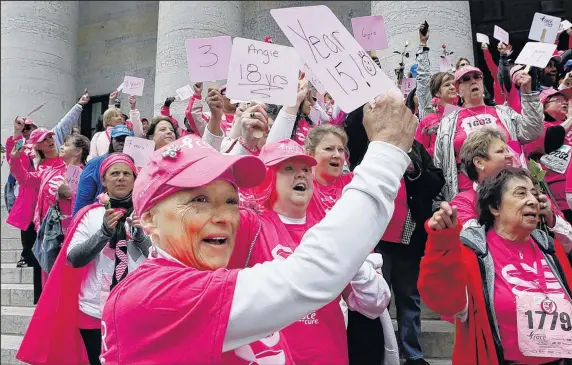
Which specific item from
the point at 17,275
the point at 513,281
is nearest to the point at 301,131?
the point at 513,281

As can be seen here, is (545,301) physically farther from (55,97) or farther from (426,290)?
(55,97)

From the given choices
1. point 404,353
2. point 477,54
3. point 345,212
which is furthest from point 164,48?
point 345,212

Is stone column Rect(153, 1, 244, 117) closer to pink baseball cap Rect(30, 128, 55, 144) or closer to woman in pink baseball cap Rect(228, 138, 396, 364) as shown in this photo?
pink baseball cap Rect(30, 128, 55, 144)

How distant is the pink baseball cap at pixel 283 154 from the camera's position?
280cm

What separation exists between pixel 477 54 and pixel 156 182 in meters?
12.0

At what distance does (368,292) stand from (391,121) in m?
1.30

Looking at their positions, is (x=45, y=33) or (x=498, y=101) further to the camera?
(x=45, y=33)

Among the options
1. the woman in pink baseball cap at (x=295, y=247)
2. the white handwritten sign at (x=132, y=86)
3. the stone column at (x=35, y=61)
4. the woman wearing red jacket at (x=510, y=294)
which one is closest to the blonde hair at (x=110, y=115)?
the white handwritten sign at (x=132, y=86)

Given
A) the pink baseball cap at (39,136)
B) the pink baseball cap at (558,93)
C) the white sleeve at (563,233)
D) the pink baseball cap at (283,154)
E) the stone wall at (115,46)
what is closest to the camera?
the pink baseball cap at (283,154)

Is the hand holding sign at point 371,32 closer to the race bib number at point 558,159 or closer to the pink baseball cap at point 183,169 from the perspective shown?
the race bib number at point 558,159

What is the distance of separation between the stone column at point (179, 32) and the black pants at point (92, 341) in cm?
705

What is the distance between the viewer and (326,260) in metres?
1.36

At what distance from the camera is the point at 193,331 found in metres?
1.41

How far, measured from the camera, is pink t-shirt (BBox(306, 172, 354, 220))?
3.13 m
